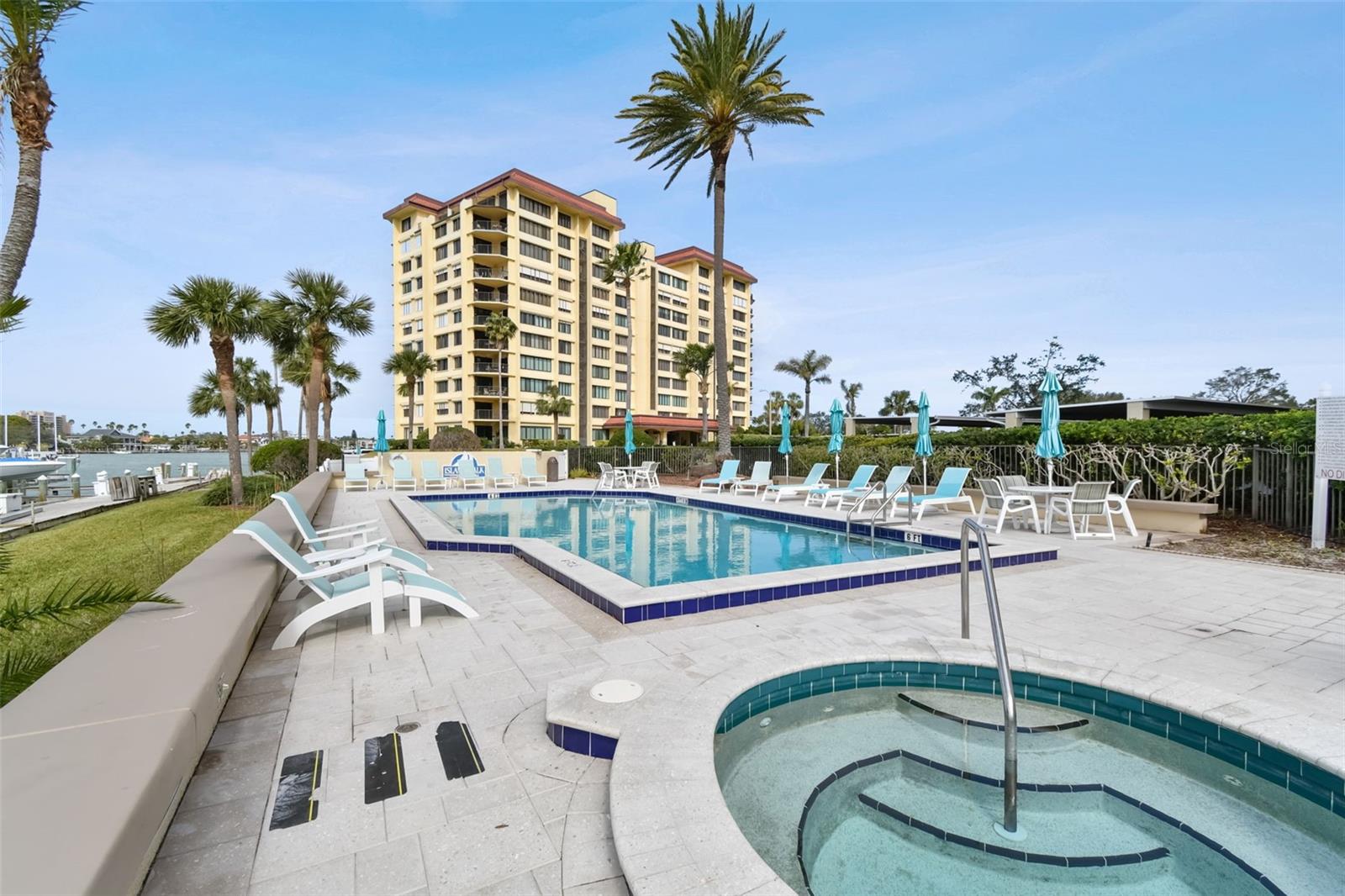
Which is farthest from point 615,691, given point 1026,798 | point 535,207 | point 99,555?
point 535,207

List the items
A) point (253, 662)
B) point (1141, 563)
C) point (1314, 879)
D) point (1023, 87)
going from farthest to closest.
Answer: point (1023, 87), point (1141, 563), point (253, 662), point (1314, 879)

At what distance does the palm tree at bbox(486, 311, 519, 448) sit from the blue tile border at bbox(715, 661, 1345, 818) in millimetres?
34114

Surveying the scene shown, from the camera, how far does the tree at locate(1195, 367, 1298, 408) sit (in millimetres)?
53031

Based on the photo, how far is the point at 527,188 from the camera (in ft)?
149

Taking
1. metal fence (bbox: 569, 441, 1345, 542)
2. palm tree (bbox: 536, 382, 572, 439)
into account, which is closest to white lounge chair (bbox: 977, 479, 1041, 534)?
metal fence (bbox: 569, 441, 1345, 542)

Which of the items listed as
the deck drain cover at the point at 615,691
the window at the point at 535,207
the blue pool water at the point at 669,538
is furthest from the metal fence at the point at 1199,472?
the window at the point at 535,207

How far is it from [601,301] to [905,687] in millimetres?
51796

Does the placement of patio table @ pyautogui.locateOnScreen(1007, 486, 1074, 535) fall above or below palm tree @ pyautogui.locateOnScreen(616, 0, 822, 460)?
below

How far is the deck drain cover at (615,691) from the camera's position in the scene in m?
3.16

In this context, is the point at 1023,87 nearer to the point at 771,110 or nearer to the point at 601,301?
the point at 771,110

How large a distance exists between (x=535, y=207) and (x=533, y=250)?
3606 millimetres

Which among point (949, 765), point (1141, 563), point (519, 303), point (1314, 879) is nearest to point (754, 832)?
point (949, 765)

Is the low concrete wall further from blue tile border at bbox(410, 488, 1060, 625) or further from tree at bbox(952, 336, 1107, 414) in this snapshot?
tree at bbox(952, 336, 1107, 414)

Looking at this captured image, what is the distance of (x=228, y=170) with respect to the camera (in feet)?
40.0
